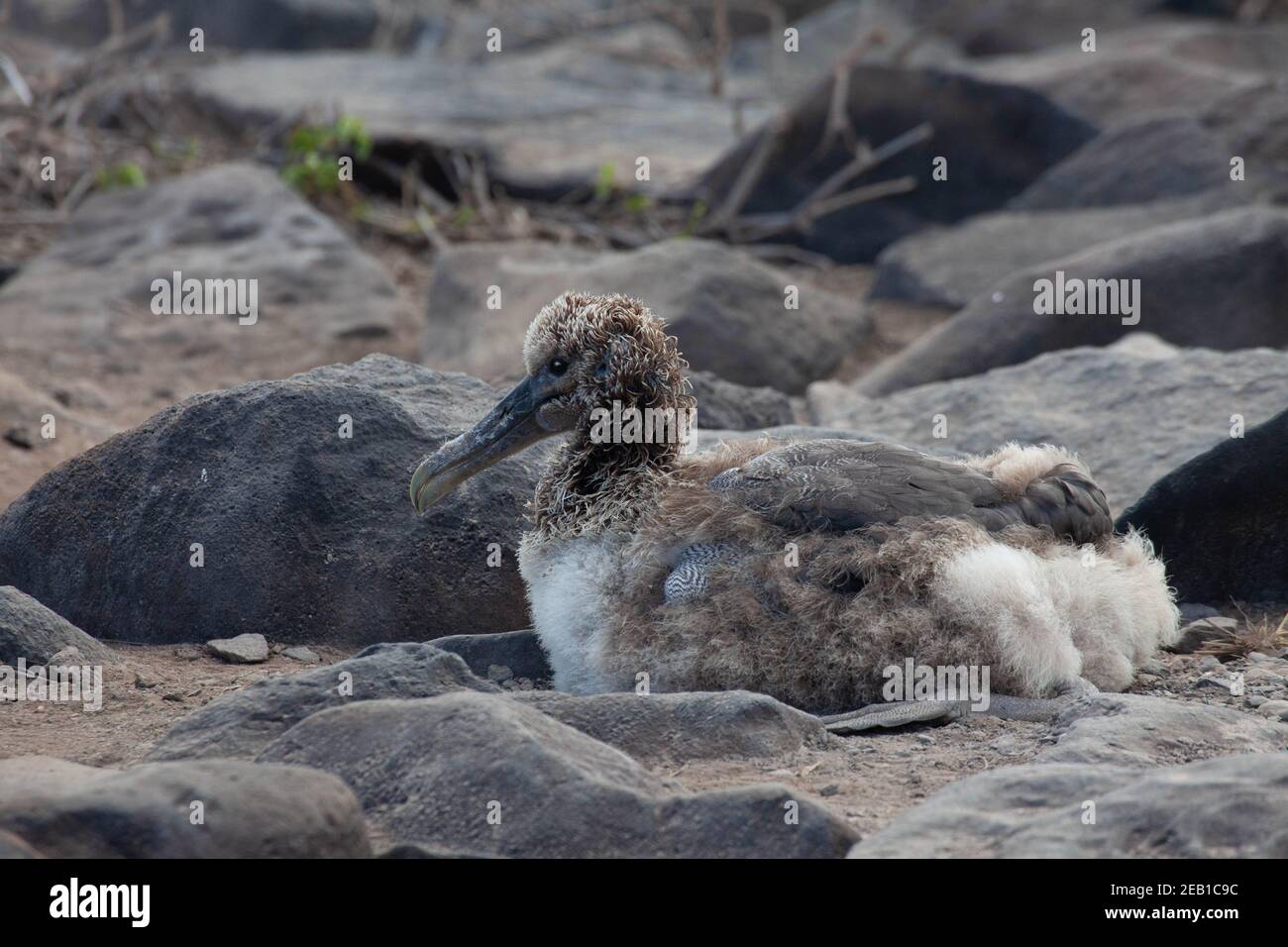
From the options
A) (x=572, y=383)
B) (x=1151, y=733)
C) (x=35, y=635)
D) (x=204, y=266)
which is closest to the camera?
(x=1151, y=733)

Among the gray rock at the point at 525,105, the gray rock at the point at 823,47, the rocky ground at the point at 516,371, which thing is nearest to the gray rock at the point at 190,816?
the rocky ground at the point at 516,371

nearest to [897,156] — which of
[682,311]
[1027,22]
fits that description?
[682,311]

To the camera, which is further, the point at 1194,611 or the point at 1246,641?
the point at 1194,611

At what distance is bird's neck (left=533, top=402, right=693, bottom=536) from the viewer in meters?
5.51

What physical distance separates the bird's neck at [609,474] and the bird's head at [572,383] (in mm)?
70

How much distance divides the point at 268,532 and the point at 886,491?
8.10 ft

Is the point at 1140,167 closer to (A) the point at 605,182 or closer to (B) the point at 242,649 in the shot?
(A) the point at 605,182

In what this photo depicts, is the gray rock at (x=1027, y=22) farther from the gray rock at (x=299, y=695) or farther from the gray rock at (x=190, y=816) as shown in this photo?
the gray rock at (x=190, y=816)

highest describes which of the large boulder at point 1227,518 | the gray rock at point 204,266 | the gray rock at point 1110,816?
the gray rock at point 204,266

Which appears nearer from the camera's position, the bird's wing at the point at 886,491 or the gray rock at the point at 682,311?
the bird's wing at the point at 886,491

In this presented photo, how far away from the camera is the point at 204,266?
11852mm

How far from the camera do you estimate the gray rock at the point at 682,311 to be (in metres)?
10.1

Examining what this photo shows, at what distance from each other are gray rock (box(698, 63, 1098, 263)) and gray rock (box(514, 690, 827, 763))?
1005 cm

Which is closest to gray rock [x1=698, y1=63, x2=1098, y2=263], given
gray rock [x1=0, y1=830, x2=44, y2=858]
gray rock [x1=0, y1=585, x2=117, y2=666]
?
gray rock [x1=0, y1=585, x2=117, y2=666]
